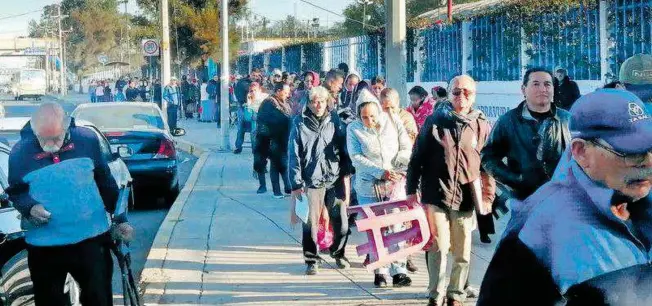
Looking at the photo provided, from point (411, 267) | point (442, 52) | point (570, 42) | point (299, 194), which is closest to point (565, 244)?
point (299, 194)

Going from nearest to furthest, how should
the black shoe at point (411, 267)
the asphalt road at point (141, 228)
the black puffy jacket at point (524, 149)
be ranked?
1. the black puffy jacket at point (524, 149)
2. the black shoe at point (411, 267)
3. the asphalt road at point (141, 228)

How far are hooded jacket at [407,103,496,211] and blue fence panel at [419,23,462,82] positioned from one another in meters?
11.4

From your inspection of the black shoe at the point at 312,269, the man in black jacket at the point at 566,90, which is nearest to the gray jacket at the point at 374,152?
the black shoe at the point at 312,269

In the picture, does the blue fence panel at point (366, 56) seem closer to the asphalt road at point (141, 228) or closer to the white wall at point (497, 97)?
the white wall at point (497, 97)

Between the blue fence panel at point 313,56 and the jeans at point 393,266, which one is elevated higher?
the blue fence panel at point 313,56

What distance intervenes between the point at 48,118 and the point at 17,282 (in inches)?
38.9

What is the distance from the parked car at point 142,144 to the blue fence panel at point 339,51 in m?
12.5

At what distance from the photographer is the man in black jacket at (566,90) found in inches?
517

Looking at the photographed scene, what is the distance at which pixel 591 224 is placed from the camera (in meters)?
2.16

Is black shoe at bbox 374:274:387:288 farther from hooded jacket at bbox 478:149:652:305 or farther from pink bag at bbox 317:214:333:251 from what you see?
hooded jacket at bbox 478:149:652:305

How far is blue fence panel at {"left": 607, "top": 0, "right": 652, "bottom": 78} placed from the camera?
39.6 feet

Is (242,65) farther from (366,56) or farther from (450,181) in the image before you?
(450,181)

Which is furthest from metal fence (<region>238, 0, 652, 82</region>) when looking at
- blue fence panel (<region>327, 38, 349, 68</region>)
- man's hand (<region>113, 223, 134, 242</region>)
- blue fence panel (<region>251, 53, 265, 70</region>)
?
blue fence panel (<region>251, 53, 265, 70</region>)

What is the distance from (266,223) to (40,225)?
596 centimetres
